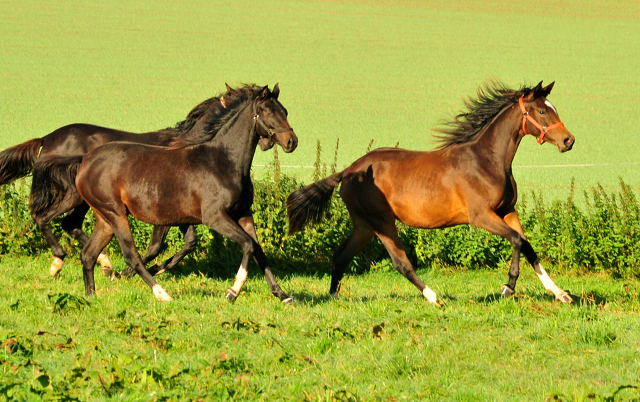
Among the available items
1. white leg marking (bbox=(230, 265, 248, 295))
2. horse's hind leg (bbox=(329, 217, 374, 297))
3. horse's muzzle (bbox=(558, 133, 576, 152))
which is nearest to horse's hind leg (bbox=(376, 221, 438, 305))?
horse's hind leg (bbox=(329, 217, 374, 297))

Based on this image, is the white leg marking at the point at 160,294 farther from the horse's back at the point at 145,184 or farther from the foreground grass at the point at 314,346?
the horse's back at the point at 145,184

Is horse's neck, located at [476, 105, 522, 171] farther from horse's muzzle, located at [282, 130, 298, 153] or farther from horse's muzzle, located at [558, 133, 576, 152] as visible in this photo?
horse's muzzle, located at [282, 130, 298, 153]

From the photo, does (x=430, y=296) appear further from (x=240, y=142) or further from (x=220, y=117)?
(x=220, y=117)

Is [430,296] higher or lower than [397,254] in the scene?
lower

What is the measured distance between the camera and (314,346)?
6039 mm

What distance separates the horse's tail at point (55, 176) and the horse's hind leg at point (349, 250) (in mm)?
3049

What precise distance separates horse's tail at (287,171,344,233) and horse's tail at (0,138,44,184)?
3.72 metres

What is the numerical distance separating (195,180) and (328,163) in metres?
14.4

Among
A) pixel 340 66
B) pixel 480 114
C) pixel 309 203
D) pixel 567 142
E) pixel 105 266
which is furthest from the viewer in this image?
pixel 340 66

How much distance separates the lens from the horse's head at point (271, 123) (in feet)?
25.3

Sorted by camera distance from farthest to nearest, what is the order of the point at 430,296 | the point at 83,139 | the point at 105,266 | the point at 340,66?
1. the point at 340,66
2. the point at 83,139
3. the point at 105,266
4. the point at 430,296

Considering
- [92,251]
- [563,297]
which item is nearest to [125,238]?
[92,251]

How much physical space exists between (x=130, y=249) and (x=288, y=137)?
6.87ft

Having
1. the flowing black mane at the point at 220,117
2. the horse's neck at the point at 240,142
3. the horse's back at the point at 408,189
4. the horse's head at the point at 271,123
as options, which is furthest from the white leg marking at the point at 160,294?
the horse's back at the point at 408,189
